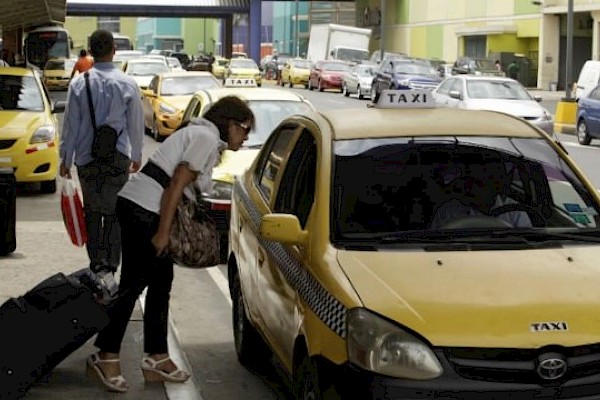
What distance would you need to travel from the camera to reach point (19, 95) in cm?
1552

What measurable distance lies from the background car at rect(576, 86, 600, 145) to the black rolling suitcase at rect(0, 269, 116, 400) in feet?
66.8

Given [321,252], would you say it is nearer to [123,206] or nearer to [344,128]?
[344,128]

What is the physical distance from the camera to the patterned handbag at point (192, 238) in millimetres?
6238

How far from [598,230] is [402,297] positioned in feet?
Result: 4.68

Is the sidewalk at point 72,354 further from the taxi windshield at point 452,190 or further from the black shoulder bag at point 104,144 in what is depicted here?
the taxi windshield at point 452,190

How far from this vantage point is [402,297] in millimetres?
4762

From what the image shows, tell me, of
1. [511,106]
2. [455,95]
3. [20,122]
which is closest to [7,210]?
[20,122]

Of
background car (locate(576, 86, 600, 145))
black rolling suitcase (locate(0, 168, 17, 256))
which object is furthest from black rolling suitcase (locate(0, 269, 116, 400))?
background car (locate(576, 86, 600, 145))

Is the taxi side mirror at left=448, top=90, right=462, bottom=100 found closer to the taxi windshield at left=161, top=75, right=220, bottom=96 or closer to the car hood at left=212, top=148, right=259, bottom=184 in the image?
the taxi windshield at left=161, top=75, right=220, bottom=96

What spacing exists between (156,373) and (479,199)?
2076mm

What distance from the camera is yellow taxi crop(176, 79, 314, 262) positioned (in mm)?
10898

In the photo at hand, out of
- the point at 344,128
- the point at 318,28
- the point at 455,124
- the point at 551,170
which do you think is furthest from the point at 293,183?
the point at 318,28

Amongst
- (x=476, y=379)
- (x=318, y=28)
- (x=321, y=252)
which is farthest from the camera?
(x=318, y=28)

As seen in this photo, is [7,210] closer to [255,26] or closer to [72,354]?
[72,354]
